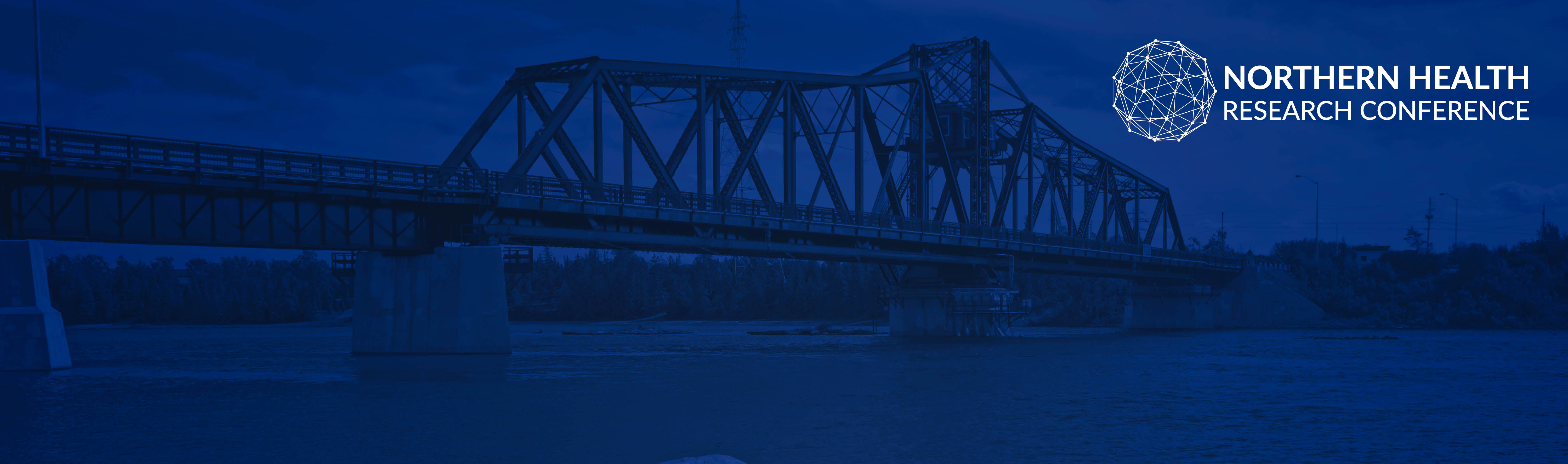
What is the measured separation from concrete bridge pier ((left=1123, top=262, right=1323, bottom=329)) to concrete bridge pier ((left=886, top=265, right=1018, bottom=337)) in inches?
1222

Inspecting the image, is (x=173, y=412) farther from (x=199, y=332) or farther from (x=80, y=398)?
(x=199, y=332)

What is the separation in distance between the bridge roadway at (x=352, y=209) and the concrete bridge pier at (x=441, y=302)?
3.17ft

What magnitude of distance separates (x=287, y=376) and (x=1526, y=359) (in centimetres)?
5176

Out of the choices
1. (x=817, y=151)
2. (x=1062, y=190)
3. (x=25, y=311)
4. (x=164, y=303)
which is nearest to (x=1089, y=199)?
(x=1062, y=190)

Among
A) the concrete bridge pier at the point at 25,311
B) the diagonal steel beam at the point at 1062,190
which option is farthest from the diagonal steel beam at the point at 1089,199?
the concrete bridge pier at the point at 25,311

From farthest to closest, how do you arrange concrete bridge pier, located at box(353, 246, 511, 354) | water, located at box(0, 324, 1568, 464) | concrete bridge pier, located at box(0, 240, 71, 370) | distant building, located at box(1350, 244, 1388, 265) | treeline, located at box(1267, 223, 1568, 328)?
distant building, located at box(1350, 244, 1388, 265) < treeline, located at box(1267, 223, 1568, 328) < concrete bridge pier, located at box(353, 246, 511, 354) < concrete bridge pier, located at box(0, 240, 71, 370) < water, located at box(0, 324, 1568, 464)

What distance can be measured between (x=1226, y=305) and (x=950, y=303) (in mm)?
45858

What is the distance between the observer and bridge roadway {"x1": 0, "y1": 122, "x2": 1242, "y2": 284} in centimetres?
3738

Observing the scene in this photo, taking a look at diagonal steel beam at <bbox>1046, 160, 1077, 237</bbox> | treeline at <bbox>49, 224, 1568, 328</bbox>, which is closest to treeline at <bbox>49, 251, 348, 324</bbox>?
treeline at <bbox>49, 224, 1568, 328</bbox>

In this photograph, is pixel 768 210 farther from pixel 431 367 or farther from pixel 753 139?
pixel 431 367

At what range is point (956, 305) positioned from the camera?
3179 inches

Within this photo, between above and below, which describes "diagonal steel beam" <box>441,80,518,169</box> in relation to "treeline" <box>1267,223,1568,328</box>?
above

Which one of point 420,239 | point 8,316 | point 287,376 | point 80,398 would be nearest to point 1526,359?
point 420,239

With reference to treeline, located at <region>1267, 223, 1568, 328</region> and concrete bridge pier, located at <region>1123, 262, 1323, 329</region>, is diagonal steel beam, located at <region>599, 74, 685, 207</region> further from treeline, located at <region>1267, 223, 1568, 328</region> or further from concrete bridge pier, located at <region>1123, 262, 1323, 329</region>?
treeline, located at <region>1267, 223, 1568, 328</region>
